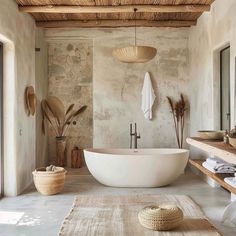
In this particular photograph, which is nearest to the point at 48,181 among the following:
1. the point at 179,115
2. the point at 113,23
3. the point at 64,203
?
the point at 64,203

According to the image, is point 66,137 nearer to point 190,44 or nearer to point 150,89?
point 150,89

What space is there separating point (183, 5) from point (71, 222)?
379 cm

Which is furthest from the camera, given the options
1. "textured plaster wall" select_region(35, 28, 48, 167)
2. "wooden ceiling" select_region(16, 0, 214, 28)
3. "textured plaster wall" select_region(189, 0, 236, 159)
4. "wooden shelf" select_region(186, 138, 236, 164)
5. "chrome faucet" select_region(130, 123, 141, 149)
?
"chrome faucet" select_region(130, 123, 141, 149)

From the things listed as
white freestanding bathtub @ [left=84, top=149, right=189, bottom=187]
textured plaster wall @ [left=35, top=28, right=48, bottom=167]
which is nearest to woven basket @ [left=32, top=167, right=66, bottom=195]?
white freestanding bathtub @ [left=84, top=149, right=189, bottom=187]

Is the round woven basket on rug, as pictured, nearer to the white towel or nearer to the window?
the window

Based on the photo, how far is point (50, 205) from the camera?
4559mm

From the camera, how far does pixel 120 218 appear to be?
3.67 m

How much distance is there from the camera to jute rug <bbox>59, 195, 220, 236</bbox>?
322 centimetres

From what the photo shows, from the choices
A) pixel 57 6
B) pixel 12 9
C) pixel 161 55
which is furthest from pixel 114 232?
pixel 161 55

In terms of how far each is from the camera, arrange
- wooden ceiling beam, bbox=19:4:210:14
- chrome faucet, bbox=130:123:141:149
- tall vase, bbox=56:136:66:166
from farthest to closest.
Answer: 1. tall vase, bbox=56:136:66:166
2. chrome faucet, bbox=130:123:141:149
3. wooden ceiling beam, bbox=19:4:210:14

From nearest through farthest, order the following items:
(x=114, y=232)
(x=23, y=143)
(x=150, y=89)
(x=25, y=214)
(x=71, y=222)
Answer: (x=114, y=232) → (x=71, y=222) → (x=25, y=214) → (x=23, y=143) → (x=150, y=89)

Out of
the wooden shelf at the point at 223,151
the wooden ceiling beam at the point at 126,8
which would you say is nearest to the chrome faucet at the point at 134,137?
the wooden ceiling beam at the point at 126,8

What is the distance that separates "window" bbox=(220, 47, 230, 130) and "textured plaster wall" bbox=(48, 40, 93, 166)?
291cm

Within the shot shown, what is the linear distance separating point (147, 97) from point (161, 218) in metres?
4.24
